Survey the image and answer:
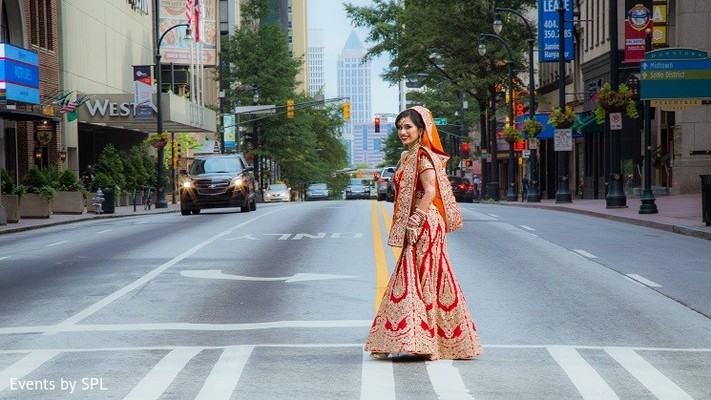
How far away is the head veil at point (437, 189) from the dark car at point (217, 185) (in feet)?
100

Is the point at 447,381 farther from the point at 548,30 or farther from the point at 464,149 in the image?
the point at 464,149

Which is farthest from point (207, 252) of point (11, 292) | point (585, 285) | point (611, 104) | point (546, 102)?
point (546, 102)

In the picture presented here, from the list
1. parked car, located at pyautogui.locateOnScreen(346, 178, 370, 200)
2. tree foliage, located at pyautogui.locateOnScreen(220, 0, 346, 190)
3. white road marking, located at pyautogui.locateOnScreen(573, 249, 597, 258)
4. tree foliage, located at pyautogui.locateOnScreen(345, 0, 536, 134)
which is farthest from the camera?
parked car, located at pyautogui.locateOnScreen(346, 178, 370, 200)

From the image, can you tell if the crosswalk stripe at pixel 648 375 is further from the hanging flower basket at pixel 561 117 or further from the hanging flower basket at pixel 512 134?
the hanging flower basket at pixel 512 134

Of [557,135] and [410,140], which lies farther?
[557,135]

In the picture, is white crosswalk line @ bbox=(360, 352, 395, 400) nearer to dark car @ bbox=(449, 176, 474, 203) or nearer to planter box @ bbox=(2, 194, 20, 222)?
planter box @ bbox=(2, 194, 20, 222)

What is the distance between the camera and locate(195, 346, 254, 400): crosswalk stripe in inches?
329

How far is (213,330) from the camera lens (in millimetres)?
11812

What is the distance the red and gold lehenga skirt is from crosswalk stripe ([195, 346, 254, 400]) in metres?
1.00

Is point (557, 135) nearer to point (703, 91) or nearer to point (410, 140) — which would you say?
point (703, 91)

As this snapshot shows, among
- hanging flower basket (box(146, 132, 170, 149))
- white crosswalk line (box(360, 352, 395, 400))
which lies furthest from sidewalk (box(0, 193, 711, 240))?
white crosswalk line (box(360, 352, 395, 400))

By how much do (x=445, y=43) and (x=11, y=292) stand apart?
58424 mm

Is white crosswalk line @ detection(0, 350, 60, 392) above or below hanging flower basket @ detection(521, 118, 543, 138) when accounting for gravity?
below

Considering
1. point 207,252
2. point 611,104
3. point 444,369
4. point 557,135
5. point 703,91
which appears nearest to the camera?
point 444,369
